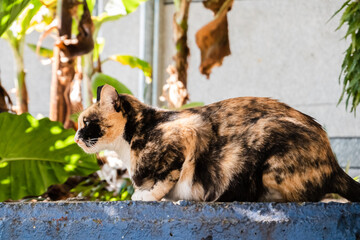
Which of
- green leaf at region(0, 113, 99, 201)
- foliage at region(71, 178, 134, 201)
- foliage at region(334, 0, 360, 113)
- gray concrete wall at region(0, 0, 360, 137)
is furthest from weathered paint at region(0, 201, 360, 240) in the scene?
gray concrete wall at region(0, 0, 360, 137)

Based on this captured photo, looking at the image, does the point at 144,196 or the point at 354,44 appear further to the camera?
the point at 354,44

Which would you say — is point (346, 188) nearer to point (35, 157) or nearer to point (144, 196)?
point (144, 196)

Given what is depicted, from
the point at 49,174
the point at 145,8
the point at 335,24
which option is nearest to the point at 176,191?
the point at 49,174

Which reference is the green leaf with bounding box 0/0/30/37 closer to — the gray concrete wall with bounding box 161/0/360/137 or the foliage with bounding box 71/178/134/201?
the foliage with bounding box 71/178/134/201


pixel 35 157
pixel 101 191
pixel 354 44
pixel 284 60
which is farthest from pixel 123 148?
pixel 284 60

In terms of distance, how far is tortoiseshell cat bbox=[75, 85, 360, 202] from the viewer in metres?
0.83

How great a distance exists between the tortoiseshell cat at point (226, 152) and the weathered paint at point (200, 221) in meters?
0.07

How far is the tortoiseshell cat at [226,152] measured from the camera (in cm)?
83

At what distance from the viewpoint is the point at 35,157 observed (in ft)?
5.06

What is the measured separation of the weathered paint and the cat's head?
18cm

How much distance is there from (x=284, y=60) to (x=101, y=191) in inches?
65.2

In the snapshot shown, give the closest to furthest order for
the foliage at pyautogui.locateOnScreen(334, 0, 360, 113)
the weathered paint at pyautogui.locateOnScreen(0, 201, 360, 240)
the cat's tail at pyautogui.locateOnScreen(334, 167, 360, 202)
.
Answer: the weathered paint at pyautogui.locateOnScreen(0, 201, 360, 240) → the cat's tail at pyautogui.locateOnScreen(334, 167, 360, 202) → the foliage at pyautogui.locateOnScreen(334, 0, 360, 113)

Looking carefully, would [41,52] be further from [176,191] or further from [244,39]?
[176,191]

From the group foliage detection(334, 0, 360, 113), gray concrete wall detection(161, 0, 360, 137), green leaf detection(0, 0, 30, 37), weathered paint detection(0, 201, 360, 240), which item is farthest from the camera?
gray concrete wall detection(161, 0, 360, 137)
